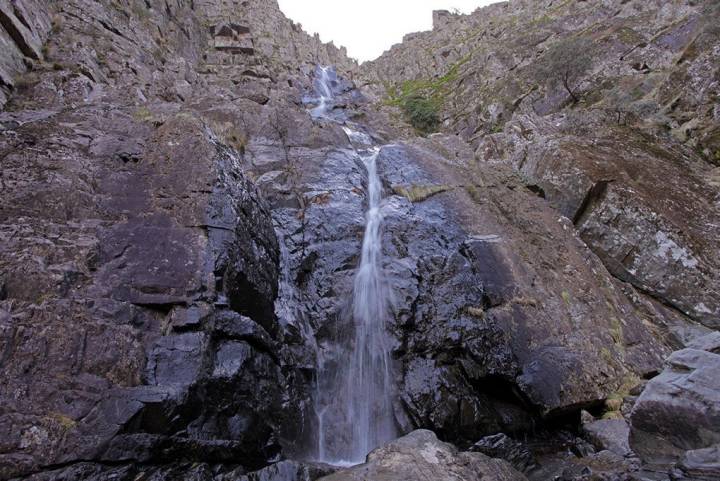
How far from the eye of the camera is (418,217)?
1219 centimetres

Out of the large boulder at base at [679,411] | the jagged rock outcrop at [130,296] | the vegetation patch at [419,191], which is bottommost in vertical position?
the large boulder at base at [679,411]

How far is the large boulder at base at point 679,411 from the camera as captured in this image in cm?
546

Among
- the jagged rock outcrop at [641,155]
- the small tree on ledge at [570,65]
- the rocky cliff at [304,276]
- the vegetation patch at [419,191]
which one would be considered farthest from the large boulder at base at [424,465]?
the small tree on ledge at [570,65]

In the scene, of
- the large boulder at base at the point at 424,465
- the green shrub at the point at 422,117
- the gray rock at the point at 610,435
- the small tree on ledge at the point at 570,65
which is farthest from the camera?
the green shrub at the point at 422,117

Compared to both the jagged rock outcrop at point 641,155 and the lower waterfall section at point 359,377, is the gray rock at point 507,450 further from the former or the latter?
the jagged rock outcrop at point 641,155

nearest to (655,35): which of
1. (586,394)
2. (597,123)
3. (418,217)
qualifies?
(597,123)

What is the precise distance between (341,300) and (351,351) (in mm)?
1305

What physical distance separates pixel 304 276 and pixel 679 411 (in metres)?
7.79

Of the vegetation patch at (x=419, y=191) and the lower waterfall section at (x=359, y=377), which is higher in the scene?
the vegetation patch at (x=419, y=191)

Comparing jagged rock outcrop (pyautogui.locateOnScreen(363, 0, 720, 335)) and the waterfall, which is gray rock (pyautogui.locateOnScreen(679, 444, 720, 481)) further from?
the waterfall

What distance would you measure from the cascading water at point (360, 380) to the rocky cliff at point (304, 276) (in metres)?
0.21

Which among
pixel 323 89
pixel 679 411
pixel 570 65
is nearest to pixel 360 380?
pixel 679 411

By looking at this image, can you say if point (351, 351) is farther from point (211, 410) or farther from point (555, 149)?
point (555, 149)

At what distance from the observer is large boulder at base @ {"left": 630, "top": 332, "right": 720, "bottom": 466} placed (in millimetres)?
5461
